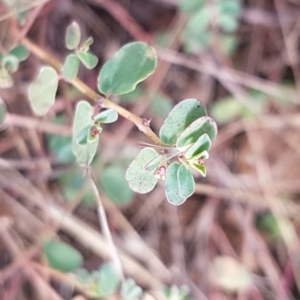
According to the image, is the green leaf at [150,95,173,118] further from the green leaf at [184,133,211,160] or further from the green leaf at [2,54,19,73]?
the green leaf at [184,133,211,160]

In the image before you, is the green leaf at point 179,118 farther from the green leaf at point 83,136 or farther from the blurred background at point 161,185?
the blurred background at point 161,185

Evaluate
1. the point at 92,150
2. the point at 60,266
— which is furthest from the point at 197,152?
the point at 60,266

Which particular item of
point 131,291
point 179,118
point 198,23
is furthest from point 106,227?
point 198,23

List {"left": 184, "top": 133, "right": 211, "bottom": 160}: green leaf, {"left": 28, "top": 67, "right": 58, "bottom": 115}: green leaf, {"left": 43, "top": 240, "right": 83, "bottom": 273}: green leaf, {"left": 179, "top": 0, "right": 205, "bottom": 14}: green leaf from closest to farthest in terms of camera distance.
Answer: {"left": 184, "top": 133, "right": 211, "bottom": 160}: green leaf < {"left": 28, "top": 67, "right": 58, "bottom": 115}: green leaf < {"left": 43, "top": 240, "right": 83, "bottom": 273}: green leaf < {"left": 179, "top": 0, "right": 205, "bottom": 14}: green leaf

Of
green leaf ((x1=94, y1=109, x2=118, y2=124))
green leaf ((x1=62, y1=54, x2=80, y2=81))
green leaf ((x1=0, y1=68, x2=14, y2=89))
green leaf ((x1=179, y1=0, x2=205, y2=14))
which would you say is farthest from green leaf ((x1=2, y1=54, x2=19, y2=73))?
green leaf ((x1=179, y1=0, x2=205, y2=14))

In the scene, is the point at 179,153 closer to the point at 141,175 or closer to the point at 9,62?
the point at 141,175

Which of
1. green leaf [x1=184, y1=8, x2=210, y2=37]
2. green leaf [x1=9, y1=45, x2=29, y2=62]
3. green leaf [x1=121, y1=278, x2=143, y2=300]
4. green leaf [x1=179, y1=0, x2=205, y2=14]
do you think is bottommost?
green leaf [x1=121, y1=278, x2=143, y2=300]

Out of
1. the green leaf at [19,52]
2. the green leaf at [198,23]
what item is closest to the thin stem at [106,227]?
the green leaf at [19,52]
